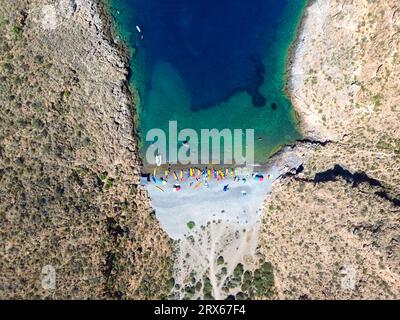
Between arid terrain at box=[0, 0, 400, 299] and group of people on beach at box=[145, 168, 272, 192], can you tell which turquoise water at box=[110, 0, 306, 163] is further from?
group of people on beach at box=[145, 168, 272, 192]

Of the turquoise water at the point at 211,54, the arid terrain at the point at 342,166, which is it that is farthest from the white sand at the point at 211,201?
the turquoise water at the point at 211,54

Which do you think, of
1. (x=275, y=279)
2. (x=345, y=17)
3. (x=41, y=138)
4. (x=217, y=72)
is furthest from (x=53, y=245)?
(x=345, y=17)

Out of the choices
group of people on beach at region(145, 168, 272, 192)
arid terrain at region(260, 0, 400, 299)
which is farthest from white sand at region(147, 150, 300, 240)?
arid terrain at region(260, 0, 400, 299)

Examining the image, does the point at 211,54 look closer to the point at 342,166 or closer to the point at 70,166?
the point at 342,166

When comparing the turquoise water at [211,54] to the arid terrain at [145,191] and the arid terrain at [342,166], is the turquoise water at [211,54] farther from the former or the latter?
the arid terrain at [342,166]

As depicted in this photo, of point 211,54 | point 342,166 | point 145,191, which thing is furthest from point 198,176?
point 342,166

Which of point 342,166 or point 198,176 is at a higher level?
point 342,166

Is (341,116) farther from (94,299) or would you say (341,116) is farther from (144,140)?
(94,299)
